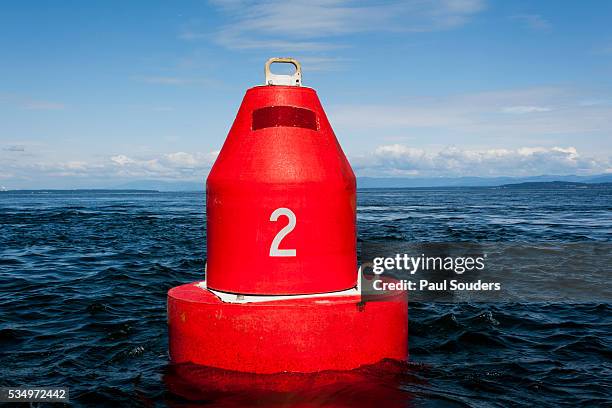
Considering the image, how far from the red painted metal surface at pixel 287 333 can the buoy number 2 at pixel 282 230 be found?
1.56ft

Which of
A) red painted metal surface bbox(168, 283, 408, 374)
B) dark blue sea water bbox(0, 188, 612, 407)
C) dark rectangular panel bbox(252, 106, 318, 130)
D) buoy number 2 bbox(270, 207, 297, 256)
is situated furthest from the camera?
dark rectangular panel bbox(252, 106, 318, 130)

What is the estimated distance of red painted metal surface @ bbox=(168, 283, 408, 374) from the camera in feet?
18.1

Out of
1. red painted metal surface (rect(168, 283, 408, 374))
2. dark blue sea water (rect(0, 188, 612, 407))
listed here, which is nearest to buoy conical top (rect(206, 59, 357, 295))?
red painted metal surface (rect(168, 283, 408, 374))

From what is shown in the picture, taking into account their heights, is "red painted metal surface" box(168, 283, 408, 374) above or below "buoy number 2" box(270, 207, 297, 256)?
below

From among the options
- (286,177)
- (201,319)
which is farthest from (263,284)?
(286,177)

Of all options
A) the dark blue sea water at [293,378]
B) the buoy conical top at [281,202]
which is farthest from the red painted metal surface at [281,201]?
the dark blue sea water at [293,378]

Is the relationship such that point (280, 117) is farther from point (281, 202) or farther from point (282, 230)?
point (282, 230)

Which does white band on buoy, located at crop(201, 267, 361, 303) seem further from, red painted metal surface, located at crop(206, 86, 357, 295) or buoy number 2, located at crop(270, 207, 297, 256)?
buoy number 2, located at crop(270, 207, 297, 256)

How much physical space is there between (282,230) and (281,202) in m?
0.26

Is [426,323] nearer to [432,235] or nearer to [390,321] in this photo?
[390,321]

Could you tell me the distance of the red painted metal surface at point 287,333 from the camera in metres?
5.53

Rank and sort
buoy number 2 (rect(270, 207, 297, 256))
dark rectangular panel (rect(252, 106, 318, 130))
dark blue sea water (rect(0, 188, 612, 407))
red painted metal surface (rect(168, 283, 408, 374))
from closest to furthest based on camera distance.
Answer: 1. red painted metal surface (rect(168, 283, 408, 374))
2. dark blue sea water (rect(0, 188, 612, 407))
3. buoy number 2 (rect(270, 207, 297, 256))
4. dark rectangular panel (rect(252, 106, 318, 130))

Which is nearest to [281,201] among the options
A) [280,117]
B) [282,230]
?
[282,230]

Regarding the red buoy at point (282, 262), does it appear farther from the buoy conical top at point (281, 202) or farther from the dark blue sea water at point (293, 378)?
the dark blue sea water at point (293, 378)
